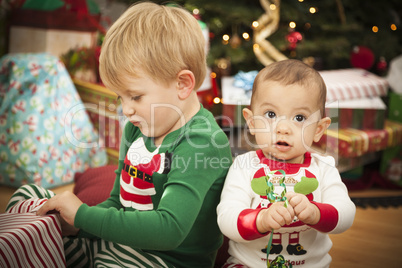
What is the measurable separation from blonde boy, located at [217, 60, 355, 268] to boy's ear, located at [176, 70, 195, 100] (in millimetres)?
125

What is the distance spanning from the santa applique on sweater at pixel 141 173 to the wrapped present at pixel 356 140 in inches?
45.8

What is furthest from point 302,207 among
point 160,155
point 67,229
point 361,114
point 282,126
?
point 361,114

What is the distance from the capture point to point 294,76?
810mm

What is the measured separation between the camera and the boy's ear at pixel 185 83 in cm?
83

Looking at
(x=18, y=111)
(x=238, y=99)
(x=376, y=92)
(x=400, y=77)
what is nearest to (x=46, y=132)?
(x=18, y=111)

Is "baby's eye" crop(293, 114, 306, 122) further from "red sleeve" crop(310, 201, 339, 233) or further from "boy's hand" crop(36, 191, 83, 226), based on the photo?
"boy's hand" crop(36, 191, 83, 226)

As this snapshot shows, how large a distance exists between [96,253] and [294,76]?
55 centimetres

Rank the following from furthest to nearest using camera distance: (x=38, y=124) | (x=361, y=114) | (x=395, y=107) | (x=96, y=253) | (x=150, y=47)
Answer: (x=395, y=107) < (x=361, y=114) < (x=38, y=124) < (x=96, y=253) < (x=150, y=47)

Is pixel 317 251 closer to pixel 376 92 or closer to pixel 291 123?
pixel 291 123

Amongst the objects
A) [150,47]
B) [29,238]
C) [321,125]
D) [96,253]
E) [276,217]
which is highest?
[150,47]

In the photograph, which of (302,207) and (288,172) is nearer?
(302,207)

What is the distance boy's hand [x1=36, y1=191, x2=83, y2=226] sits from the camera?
81 cm

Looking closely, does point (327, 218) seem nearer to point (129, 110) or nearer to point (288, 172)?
point (288, 172)

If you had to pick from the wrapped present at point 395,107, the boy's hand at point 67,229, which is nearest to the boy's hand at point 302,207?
the boy's hand at point 67,229
